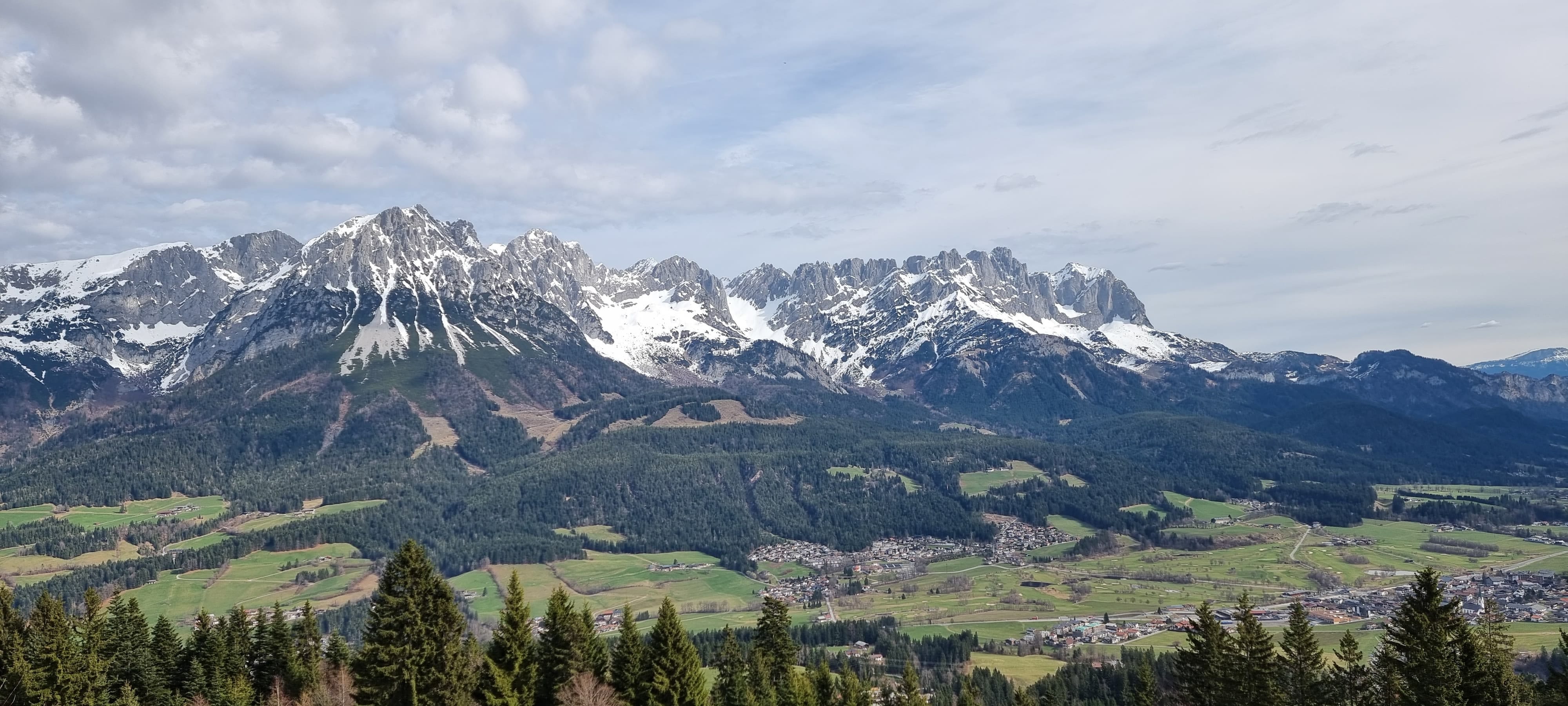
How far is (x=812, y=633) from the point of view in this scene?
5620 inches

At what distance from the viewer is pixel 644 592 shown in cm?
18138

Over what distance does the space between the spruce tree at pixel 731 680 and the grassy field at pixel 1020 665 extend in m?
52.4

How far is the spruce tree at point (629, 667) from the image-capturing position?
51219 millimetres

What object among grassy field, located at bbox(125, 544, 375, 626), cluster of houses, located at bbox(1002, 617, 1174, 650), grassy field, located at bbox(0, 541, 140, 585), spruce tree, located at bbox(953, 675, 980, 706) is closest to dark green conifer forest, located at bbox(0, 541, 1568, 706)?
spruce tree, located at bbox(953, 675, 980, 706)

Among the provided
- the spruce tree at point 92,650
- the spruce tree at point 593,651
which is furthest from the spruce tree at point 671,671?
the spruce tree at point 92,650

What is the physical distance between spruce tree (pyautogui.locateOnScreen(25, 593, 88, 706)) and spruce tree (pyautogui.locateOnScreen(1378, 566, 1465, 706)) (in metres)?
63.9

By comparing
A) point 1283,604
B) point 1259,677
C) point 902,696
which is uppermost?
point 1259,677

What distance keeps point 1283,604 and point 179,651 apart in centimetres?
14518

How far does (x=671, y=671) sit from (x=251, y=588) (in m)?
148

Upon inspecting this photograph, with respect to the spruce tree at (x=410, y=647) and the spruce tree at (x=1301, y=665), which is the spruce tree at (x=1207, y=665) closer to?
the spruce tree at (x=1301, y=665)

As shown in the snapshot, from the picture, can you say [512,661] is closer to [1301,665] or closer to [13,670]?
[13,670]

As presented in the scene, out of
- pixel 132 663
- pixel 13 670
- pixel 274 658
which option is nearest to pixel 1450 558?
pixel 274 658

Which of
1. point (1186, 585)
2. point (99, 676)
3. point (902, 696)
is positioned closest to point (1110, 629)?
point (1186, 585)

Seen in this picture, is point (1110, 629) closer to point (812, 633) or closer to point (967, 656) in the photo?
point (967, 656)
